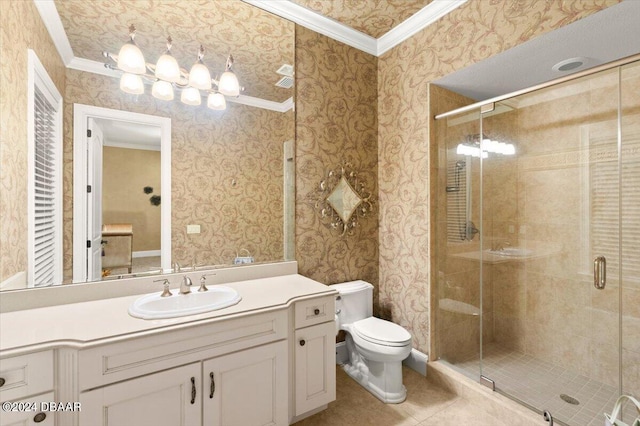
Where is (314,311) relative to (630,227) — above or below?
below

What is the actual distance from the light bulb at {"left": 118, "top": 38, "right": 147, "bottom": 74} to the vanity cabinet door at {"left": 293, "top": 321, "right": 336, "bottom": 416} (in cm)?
174

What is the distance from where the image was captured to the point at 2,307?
1.34 meters

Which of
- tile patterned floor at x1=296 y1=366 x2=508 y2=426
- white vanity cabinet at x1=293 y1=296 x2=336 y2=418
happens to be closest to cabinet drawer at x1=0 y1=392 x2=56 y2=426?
white vanity cabinet at x1=293 y1=296 x2=336 y2=418

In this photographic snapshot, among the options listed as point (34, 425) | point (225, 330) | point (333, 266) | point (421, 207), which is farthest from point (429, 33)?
point (34, 425)

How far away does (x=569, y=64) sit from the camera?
1937 millimetres

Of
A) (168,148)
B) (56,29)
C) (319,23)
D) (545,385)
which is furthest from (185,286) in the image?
(545,385)

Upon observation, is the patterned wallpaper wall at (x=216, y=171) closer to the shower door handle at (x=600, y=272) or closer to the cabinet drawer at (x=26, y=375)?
the cabinet drawer at (x=26, y=375)

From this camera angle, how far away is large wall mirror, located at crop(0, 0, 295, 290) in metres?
1.50

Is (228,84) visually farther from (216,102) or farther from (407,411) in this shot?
(407,411)

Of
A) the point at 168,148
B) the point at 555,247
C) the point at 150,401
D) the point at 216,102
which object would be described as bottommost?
the point at 150,401

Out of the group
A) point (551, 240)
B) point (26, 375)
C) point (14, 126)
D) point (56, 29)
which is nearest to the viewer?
point (26, 375)

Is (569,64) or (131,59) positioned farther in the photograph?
Answer: (569,64)

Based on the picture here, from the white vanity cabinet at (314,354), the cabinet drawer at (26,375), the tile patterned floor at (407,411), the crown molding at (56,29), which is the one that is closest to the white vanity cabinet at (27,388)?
the cabinet drawer at (26,375)

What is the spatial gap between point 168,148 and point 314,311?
1.30 meters
